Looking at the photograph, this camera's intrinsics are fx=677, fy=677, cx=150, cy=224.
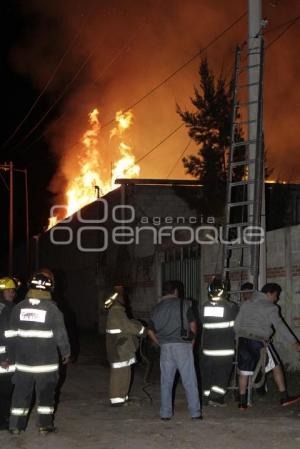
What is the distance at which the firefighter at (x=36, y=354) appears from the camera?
7055mm

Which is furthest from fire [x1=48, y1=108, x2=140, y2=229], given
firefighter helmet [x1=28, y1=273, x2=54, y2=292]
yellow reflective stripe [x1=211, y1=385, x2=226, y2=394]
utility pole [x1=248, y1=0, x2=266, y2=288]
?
firefighter helmet [x1=28, y1=273, x2=54, y2=292]

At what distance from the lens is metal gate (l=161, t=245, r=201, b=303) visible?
1402cm

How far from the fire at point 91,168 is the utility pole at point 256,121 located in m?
18.8

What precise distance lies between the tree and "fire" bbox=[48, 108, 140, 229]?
12917 millimetres

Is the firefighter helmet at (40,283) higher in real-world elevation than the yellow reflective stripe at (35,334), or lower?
higher

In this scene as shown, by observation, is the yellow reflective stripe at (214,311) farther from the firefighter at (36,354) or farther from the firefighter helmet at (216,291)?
the firefighter at (36,354)

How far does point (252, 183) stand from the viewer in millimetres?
10156

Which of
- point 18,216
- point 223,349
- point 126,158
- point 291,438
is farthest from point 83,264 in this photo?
point 18,216

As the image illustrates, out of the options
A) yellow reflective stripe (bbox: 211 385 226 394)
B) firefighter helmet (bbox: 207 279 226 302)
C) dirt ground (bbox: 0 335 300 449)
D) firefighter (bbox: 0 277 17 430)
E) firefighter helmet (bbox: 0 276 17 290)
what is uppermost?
firefighter helmet (bbox: 0 276 17 290)

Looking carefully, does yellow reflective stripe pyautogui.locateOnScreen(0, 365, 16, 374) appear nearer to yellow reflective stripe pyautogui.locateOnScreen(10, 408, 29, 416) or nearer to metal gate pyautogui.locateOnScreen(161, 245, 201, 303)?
yellow reflective stripe pyautogui.locateOnScreen(10, 408, 29, 416)

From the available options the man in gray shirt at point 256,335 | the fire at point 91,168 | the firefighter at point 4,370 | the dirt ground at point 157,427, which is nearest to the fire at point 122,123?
the fire at point 91,168

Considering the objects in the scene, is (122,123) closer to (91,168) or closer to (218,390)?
(91,168)

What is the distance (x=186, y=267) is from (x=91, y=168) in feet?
60.4

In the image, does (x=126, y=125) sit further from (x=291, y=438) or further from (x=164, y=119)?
(x=291, y=438)
